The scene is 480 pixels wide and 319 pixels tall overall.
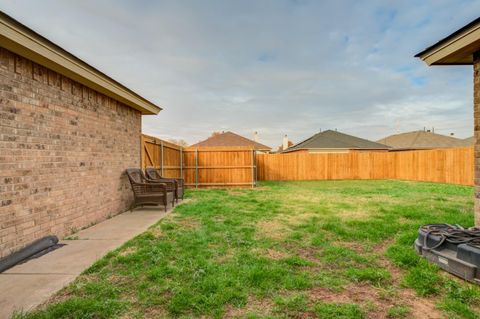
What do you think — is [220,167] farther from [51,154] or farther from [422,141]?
[422,141]

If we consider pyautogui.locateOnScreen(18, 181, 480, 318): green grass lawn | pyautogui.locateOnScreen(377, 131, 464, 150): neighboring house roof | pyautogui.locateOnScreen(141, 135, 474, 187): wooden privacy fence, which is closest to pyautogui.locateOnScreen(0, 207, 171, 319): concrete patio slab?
pyautogui.locateOnScreen(18, 181, 480, 318): green grass lawn

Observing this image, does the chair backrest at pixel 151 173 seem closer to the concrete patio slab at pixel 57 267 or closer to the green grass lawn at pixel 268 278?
the concrete patio slab at pixel 57 267

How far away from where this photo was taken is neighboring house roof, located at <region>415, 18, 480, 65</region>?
3.41 meters

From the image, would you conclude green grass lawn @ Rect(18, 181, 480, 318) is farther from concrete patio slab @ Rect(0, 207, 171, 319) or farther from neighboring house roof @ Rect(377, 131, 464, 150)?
neighboring house roof @ Rect(377, 131, 464, 150)

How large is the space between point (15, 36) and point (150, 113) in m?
5.37

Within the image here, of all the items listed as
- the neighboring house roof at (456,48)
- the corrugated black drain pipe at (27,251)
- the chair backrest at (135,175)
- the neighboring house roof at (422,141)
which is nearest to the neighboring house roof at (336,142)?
the neighboring house roof at (422,141)

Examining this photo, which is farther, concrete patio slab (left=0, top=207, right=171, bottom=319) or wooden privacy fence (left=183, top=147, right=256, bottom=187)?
wooden privacy fence (left=183, top=147, right=256, bottom=187)

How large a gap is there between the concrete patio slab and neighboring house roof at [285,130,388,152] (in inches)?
824

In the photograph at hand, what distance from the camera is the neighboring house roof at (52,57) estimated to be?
316 cm

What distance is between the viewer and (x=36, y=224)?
394 centimetres

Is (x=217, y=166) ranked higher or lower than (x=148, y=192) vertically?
higher

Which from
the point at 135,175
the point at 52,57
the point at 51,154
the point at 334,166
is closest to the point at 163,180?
the point at 135,175

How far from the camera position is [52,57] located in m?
3.93

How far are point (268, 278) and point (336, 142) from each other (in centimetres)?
2392
